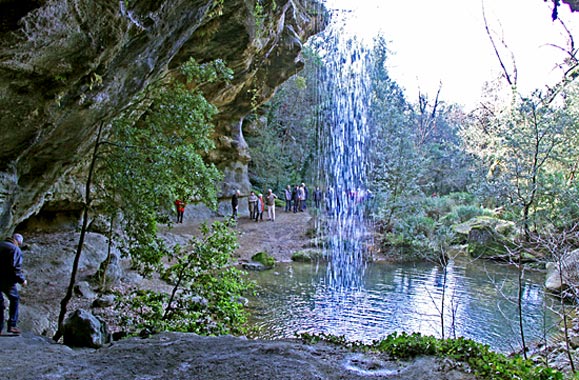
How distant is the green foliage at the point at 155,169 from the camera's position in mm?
6254

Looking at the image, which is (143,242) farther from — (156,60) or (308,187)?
(308,187)

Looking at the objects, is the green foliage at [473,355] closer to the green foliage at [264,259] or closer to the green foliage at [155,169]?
the green foliage at [155,169]

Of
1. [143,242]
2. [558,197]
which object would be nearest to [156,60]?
[143,242]

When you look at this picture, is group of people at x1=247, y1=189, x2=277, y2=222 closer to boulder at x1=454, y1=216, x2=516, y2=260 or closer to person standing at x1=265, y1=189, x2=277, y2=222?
person standing at x1=265, y1=189, x2=277, y2=222

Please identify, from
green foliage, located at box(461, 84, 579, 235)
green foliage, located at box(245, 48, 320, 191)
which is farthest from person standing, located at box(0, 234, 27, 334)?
green foliage, located at box(245, 48, 320, 191)

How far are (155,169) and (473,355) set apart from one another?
4.86 m

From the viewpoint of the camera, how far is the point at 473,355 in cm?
394

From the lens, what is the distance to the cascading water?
67.9 feet

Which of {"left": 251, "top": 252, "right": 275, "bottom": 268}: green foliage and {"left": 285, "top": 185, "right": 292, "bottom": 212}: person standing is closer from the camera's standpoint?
{"left": 251, "top": 252, "right": 275, "bottom": 268}: green foliage

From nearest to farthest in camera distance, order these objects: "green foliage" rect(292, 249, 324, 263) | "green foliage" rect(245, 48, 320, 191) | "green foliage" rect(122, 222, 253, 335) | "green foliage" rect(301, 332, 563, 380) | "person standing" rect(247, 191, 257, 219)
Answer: "green foliage" rect(301, 332, 563, 380) → "green foliage" rect(122, 222, 253, 335) → "green foliage" rect(292, 249, 324, 263) → "person standing" rect(247, 191, 257, 219) → "green foliage" rect(245, 48, 320, 191)

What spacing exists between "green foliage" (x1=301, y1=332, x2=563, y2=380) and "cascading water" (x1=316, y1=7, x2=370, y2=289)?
1367 centimetres

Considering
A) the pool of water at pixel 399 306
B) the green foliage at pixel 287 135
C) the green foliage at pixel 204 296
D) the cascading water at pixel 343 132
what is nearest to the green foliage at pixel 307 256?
the pool of water at pixel 399 306

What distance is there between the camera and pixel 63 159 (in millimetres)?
7488

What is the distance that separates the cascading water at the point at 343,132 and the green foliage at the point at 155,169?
11.9m
